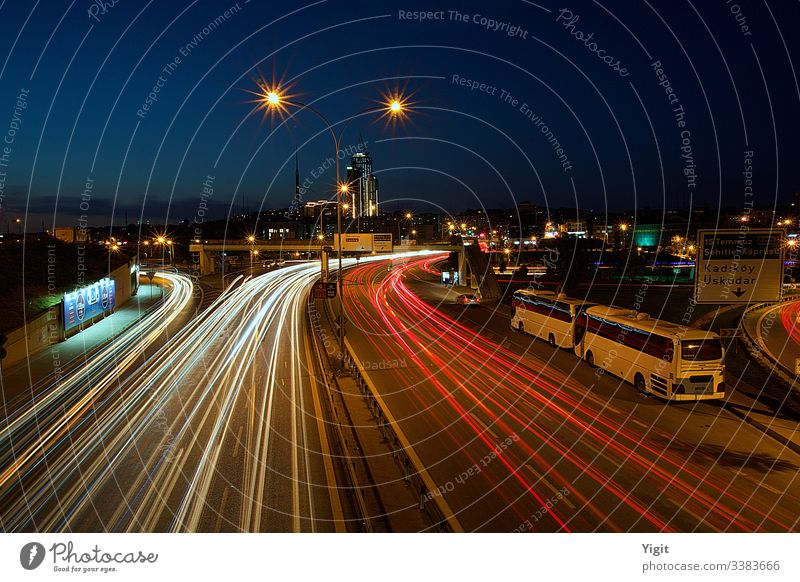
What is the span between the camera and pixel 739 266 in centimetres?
1205

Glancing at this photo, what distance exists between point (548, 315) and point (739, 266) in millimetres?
12798

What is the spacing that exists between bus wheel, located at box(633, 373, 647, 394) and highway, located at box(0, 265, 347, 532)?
1030 centimetres

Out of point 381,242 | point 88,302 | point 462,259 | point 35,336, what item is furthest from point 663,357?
point 462,259

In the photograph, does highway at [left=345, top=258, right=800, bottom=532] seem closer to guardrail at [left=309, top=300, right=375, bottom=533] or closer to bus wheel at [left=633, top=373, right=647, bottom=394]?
bus wheel at [left=633, top=373, right=647, bottom=394]

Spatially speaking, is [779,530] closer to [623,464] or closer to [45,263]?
[623,464]

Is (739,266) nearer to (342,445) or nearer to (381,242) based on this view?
(342,445)

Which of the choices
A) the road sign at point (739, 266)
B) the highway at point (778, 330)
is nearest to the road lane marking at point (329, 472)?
the road sign at point (739, 266)

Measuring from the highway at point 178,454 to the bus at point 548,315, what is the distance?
11250 millimetres

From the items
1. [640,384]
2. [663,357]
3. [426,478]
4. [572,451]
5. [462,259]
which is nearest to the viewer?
[426,478]

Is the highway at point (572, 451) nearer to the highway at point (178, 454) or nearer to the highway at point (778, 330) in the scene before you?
the highway at point (178, 454)

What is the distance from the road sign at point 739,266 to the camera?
11.8 meters

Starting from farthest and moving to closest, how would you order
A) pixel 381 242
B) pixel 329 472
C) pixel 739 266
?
pixel 381 242, pixel 739 266, pixel 329 472
